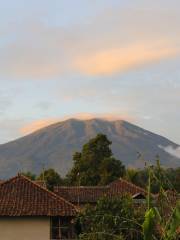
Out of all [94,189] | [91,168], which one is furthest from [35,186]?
[91,168]

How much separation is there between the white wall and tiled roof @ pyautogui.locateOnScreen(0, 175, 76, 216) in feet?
1.33

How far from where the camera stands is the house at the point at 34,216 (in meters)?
27.8

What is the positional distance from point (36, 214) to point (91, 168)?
3423 centimetres

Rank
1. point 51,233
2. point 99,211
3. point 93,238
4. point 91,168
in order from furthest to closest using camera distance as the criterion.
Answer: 1. point 91,168
2. point 51,233
3. point 99,211
4. point 93,238

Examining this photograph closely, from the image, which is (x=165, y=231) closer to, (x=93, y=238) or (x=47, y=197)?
(x=93, y=238)

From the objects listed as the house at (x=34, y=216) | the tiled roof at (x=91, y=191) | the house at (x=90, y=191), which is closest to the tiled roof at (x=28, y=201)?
the house at (x=34, y=216)

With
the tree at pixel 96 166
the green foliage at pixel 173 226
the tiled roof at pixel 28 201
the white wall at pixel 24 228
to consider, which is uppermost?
the tree at pixel 96 166

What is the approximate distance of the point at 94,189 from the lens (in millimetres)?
49844

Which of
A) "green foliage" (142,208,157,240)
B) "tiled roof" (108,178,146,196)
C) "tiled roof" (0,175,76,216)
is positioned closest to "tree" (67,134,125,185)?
"tiled roof" (108,178,146,196)

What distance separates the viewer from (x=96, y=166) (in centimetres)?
6159

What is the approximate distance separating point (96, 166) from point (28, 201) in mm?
32470

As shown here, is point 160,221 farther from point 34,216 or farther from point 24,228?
point 24,228

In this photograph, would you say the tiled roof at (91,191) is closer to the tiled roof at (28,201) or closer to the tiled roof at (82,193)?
the tiled roof at (82,193)

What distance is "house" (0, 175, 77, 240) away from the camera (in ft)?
91.3
